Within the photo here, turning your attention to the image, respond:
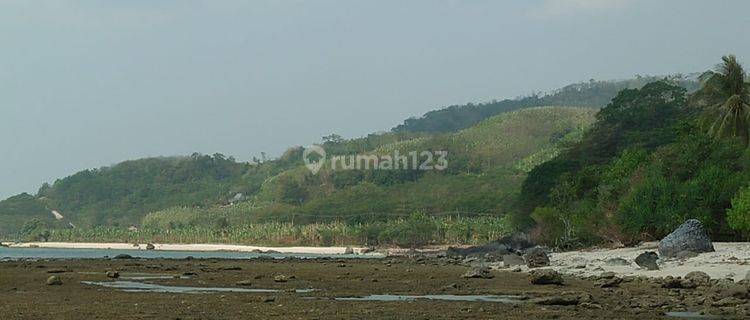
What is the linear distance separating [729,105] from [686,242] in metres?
25.0

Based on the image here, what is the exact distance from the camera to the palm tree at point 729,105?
56.8 m

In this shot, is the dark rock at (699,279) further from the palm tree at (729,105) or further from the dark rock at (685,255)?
the palm tree at (729,105)

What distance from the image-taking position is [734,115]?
2253 inches

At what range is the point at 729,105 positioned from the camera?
56688 millimetres

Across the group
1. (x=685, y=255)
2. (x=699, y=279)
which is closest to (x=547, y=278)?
(x=699, y=279)

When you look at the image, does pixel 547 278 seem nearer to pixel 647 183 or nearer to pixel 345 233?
pixel 647 183

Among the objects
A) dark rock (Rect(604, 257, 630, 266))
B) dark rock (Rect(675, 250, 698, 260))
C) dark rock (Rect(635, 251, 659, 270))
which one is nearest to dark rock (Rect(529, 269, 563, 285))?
dark rock (Rect(635, 251, 659, 270))

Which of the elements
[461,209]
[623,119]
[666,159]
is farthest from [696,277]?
[461,209]

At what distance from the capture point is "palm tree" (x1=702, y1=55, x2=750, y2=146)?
56844 mm

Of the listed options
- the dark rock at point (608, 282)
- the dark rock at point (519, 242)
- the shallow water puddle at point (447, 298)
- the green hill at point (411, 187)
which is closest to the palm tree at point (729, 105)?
the dark rock at point (519, 242)

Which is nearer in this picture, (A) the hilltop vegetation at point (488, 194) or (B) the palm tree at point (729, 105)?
(B) the palm tree at point (729, 105)

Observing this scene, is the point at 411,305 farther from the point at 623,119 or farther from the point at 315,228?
the point at 315,228

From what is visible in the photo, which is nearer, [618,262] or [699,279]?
[699,279]

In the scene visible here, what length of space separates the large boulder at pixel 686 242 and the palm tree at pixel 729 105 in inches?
867
